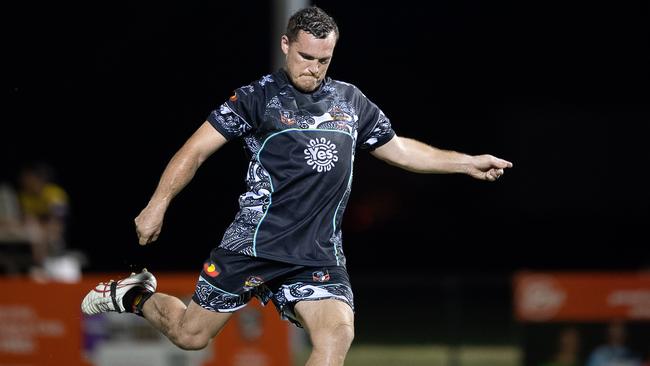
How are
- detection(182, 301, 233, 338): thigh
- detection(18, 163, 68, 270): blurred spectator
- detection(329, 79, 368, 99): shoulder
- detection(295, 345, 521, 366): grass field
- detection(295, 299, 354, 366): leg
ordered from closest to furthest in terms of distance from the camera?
detection(295, 299, 354, 366): leg → detection(329, 79, 368, 99): shoulder → detection(182, 301, 233, 338): thigh → detection(295, 345, 521, 366): grass field → detection(18, 163, 68, 270): blurred spectator

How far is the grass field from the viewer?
38.9ft

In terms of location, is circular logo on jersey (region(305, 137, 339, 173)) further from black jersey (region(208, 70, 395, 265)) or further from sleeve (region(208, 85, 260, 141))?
sleeve (region(208, 85, 260, 141))

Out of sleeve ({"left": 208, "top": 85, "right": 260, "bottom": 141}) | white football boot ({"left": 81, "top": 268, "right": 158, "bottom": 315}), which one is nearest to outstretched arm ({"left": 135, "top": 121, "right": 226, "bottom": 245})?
sleeve ({"left": 208, "top": 85, "right": 260, "bottom": 141})

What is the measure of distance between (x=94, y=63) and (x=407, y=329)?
30.9ft

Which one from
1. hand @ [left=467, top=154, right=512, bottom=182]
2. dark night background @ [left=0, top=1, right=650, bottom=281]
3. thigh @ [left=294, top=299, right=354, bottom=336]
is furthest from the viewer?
dark night background @ [left=0, top=1, right=650, bottom=281]

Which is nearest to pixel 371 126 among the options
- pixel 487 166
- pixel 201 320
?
pixel 487 166

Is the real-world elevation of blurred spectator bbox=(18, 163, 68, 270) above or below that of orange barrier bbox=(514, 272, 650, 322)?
below

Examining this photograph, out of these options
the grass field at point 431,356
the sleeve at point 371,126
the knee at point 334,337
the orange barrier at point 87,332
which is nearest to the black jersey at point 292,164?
the sleeve at point 371,126

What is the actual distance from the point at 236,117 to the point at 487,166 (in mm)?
1457

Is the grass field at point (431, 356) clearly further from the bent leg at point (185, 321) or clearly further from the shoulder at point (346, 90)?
the shoulder at point (346, 90)

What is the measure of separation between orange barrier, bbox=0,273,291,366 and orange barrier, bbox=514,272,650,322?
90.3 inches

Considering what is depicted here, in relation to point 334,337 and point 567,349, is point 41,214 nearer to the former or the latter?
point 567,349

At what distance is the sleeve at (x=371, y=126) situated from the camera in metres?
6.45

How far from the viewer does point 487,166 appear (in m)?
6.68
